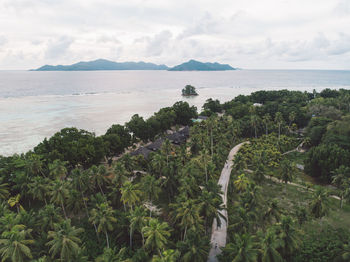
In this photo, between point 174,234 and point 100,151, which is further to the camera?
point 100,151

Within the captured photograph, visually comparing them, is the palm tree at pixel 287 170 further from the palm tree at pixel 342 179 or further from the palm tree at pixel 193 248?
the palm tree at pixel 193 248

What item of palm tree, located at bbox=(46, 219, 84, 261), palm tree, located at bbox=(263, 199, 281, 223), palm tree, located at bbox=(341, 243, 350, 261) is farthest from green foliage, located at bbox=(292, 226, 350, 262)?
palm tree, located at bbox=(46, 219, 84, 261)

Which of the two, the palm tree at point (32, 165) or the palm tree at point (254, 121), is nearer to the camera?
the palm tree at point (32, 165)

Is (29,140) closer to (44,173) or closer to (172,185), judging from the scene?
(44,173)

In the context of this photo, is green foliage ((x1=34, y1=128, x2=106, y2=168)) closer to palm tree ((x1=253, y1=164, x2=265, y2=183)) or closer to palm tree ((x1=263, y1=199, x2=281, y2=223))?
palm tree ((x1=253, y1=164, x2=265, y2=183))

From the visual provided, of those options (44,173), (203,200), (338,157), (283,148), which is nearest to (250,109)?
(283,148)

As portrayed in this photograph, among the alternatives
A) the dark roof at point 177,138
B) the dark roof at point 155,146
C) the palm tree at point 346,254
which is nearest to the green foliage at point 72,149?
the dark roof at point 155,146
